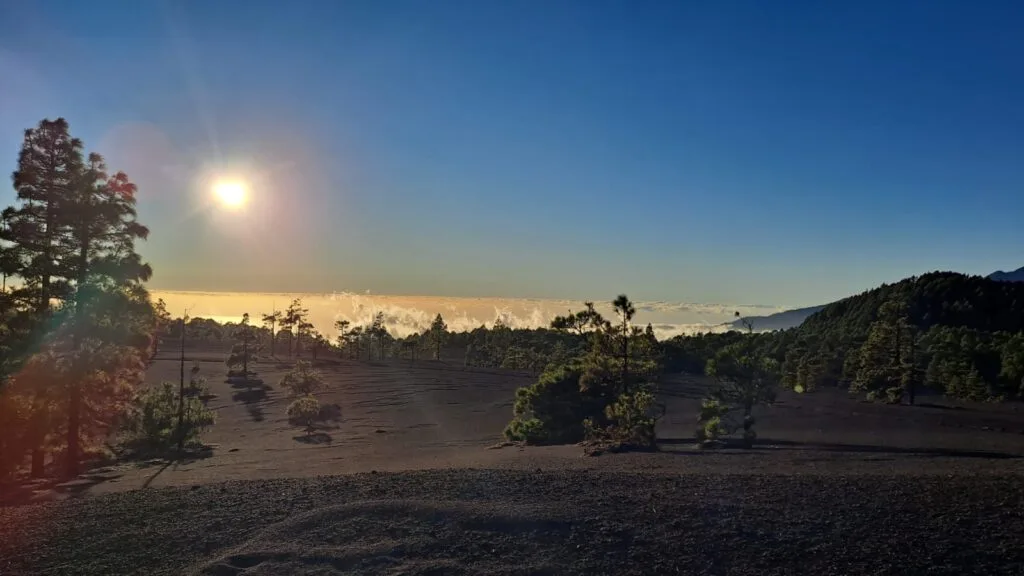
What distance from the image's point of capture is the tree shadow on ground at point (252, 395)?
5172 cm

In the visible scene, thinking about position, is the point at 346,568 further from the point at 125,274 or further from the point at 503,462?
the point at 125,274

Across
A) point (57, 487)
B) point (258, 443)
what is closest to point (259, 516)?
point (57, 487)

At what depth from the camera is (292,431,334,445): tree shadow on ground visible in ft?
117

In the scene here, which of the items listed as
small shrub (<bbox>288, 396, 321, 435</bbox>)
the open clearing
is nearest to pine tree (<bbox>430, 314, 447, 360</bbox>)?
small shrub (<bbox>288, 396, 321, 435</bbox>)

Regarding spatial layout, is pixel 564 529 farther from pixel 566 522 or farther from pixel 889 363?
pixel 889 363

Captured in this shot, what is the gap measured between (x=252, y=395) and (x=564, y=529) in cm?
6005

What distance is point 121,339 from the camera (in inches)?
836

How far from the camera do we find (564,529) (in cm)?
928

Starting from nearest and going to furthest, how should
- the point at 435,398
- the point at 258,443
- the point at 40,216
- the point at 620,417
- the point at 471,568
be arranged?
the point at 471,568 → the point at 40,216 → the point at 620,417 → the point at 258,443 → the point at 435,398

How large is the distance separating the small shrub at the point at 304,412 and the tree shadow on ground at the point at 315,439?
441 cm

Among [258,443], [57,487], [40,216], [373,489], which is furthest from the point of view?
[258,443]

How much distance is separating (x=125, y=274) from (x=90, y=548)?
13.9m

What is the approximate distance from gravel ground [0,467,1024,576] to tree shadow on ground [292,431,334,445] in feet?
75.5

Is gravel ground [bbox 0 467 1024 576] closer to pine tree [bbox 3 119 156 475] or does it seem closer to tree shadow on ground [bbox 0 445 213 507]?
tree shadow on ground [bbox 0 445 213 507]
